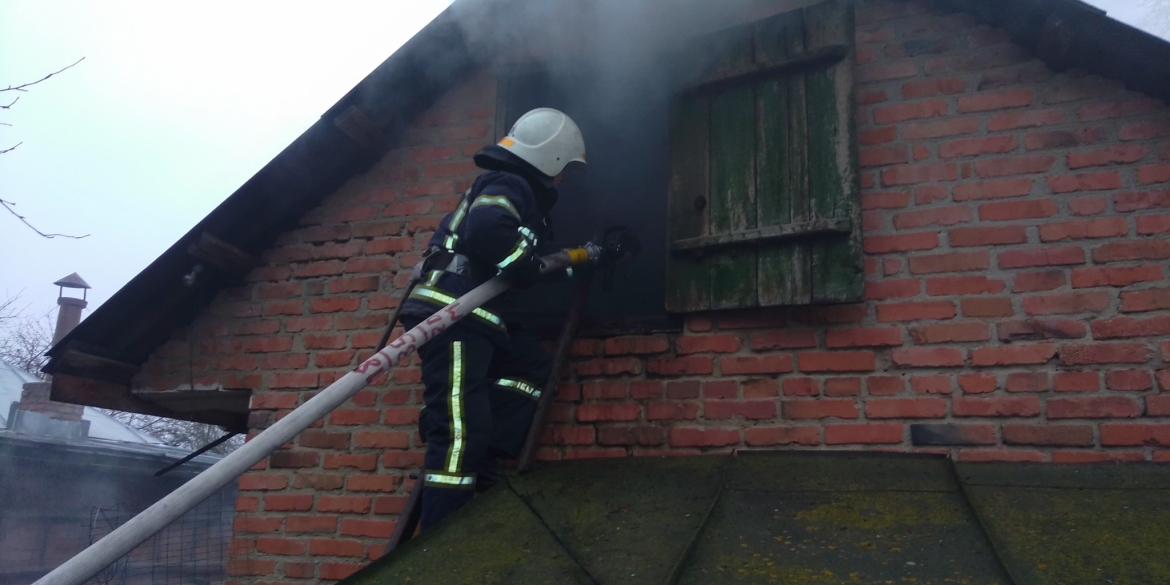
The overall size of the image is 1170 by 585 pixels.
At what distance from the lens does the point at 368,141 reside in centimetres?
396

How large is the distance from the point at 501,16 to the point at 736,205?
5.52 ft

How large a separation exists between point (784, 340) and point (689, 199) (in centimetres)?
77

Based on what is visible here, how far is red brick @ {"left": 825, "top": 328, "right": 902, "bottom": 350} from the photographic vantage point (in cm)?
305

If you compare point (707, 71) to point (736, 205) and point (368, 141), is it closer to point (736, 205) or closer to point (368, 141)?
point (736, 205)

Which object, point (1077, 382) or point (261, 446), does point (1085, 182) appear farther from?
point (261, 446)

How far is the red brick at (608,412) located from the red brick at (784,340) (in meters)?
0.59

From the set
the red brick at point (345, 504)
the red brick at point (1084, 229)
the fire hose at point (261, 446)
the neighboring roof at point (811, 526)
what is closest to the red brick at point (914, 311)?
the red brick at point (1084, 229)

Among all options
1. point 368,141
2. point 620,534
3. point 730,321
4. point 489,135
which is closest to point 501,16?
point 489,135

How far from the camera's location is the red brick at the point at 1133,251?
2.83 m

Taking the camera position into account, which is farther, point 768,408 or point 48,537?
point 48,537

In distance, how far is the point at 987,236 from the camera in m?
3.02

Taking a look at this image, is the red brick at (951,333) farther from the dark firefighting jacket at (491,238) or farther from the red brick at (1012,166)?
the dark firefighting jacket at (491,238)

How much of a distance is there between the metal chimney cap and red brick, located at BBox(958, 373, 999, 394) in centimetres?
2127

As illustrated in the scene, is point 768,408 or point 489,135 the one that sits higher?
point 489,135
